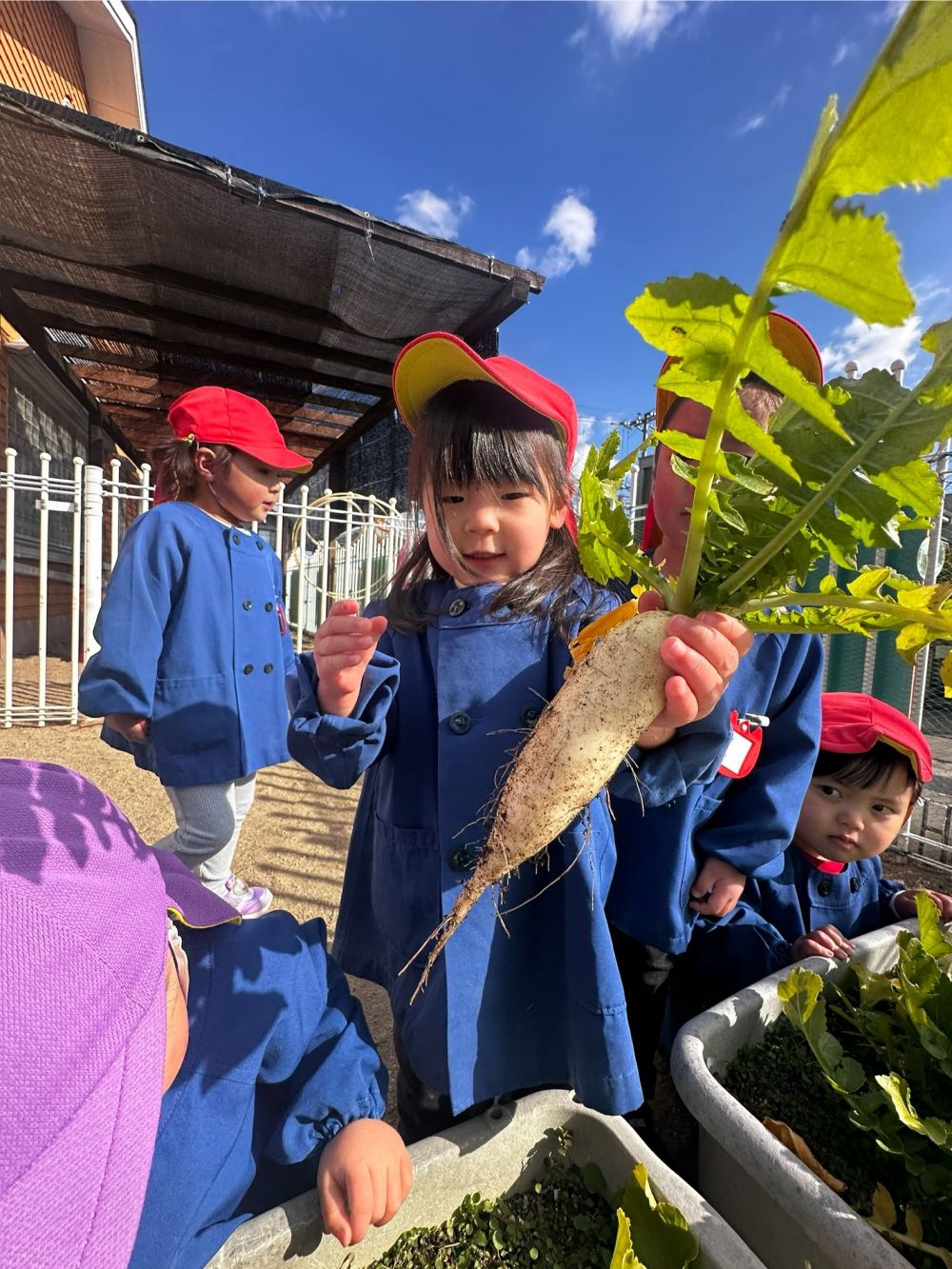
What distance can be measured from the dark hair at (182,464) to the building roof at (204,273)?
7.70 ft

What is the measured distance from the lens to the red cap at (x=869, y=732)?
5.23ft

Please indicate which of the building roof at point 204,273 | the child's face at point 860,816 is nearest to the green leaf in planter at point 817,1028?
the child's face at point 860,816

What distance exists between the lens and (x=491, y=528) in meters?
1.19

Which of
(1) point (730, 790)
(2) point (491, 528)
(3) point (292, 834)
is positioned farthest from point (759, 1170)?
(3) point (292, 834)

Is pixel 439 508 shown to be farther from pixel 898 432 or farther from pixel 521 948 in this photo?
pixel 521 948

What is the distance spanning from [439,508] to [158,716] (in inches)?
60.4

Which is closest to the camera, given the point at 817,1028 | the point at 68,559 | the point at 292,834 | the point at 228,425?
the point at 817,1028

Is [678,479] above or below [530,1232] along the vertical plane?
above

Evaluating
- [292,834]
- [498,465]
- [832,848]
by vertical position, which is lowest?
[292,834]

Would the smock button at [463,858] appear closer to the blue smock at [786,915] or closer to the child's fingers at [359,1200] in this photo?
Result: the child's fingers at [359,1200]

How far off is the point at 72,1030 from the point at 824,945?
61.3 inches

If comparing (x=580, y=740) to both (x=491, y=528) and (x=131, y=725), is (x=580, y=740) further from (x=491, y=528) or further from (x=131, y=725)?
(x=131, y=725)

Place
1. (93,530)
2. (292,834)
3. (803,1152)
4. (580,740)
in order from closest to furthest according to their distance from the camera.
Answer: (580,740)
(803,1152)
(292,834)
(93,530)

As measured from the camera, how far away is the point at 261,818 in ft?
12.4
